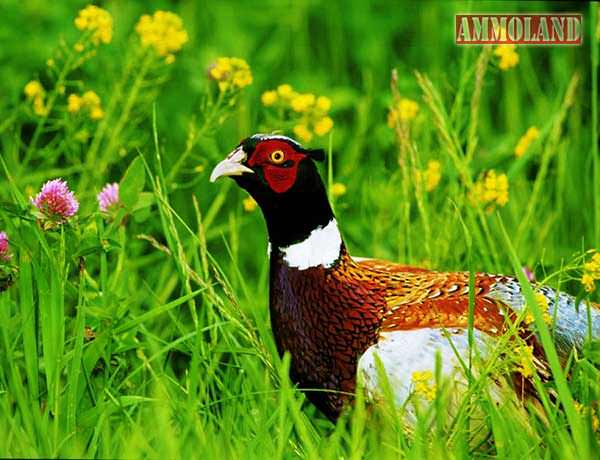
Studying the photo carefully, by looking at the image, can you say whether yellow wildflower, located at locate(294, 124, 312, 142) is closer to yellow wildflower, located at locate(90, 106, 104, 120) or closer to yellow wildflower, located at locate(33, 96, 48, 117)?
yellow wildflower, located at locate(90, 106, 104, 120)

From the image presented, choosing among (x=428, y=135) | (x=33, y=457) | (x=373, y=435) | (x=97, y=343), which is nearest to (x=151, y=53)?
(x=428, y=135)

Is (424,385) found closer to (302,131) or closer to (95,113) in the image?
(302,131)

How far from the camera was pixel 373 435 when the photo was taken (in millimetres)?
2895

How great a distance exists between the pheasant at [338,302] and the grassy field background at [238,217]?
0.29 feet

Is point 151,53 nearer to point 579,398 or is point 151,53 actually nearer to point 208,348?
point 208,348

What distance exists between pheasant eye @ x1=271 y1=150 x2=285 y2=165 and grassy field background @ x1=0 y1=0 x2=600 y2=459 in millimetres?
311

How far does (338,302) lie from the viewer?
313cm

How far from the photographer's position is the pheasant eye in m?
3.13

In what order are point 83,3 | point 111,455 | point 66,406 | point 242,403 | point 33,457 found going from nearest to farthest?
point 33,457 → point 111,455 → point 66,406 → point 242,403 → point 83,3

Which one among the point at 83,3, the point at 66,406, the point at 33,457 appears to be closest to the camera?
the point at 33,457

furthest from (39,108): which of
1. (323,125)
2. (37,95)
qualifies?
(323,125)

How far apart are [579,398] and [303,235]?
0.77m

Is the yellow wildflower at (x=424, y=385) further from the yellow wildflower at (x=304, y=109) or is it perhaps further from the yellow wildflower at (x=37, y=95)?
the yellow wildflower at (x=37, y=95)

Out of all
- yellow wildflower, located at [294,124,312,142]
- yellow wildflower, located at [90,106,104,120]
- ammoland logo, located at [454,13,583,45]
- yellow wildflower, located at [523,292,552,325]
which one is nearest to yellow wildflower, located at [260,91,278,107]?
yellow wildflower, located at [294,124,312,142]
